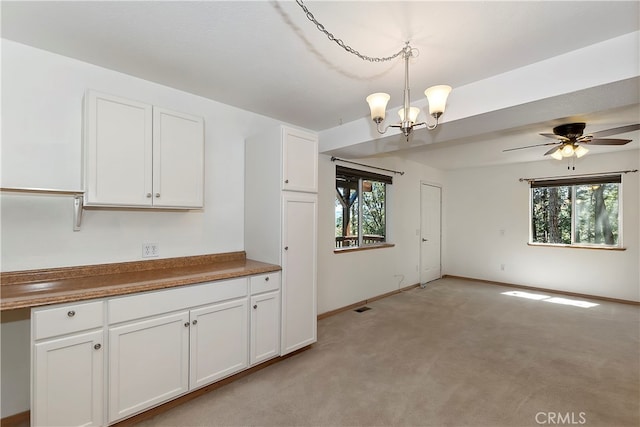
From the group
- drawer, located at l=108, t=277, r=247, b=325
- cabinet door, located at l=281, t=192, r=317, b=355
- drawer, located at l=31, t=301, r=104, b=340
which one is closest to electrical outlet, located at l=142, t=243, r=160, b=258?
drawer, located at l=108, t=277, r=247, b=325

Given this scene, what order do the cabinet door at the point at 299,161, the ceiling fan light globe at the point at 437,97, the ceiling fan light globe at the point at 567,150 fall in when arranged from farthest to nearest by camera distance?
1. the ceiling fan light globe at the point at 567,150
2. the cabinet door at the point at 299,161
3. the ceiling fan light globe at the point at 437,97

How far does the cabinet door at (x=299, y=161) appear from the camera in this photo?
8.68 ft

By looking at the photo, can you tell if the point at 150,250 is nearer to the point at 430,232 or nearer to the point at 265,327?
the point at 265,327

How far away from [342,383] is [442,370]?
3.00 feet

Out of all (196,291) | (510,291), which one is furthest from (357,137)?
(510,291)

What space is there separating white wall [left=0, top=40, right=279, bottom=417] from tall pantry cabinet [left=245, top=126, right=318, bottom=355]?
0.72m

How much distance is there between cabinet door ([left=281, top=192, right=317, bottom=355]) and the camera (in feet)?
8.77

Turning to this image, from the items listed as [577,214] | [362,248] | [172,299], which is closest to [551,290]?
[577,214]

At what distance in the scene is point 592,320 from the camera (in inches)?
150

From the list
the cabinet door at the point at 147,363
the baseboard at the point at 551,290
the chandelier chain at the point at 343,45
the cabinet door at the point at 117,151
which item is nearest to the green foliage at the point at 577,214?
the baseboard at the point at 551,290

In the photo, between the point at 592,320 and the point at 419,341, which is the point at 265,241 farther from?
the point at 592,320

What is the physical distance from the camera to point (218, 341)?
7.30 ft

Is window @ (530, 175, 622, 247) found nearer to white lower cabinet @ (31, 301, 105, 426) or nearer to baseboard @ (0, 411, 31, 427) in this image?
white lower cabinet @ (31, 301, 105, 426)

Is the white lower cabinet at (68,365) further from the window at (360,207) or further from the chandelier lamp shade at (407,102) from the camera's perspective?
the window at (360,207)
